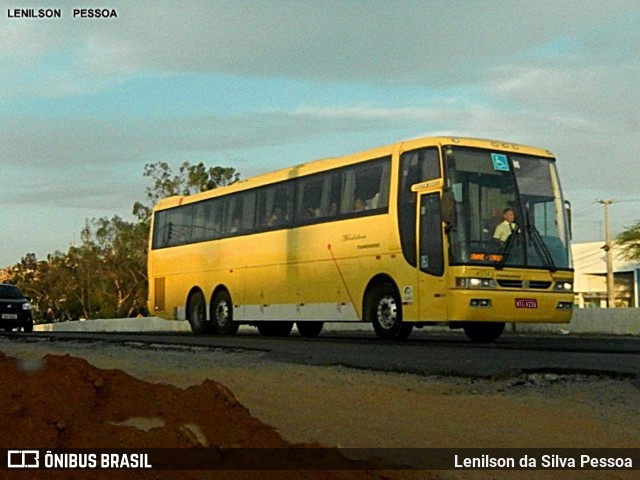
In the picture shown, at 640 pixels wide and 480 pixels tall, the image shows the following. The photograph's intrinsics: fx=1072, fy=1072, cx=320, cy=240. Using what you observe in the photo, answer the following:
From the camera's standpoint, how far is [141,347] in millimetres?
19797

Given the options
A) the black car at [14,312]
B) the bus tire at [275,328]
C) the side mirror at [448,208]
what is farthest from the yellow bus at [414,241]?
the black car at [14,312]

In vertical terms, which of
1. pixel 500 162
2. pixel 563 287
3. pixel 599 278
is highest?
pixel 500 162

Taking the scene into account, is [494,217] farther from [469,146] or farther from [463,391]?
[463,391]

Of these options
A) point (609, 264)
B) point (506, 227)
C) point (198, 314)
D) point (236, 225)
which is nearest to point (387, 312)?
point (506, 227)

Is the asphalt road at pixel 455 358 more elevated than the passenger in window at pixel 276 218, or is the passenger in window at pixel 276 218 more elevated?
the passenger in window at pixel 276 218

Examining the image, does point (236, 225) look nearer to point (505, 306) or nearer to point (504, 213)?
point (504, 213)

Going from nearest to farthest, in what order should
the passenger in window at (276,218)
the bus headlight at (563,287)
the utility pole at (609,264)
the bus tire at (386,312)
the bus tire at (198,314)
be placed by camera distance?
the bus headlight at (563,287)
the bus tire at (386,312)
the passenger in window at (276,218)
the bus tire at (198,314)
the utility pole at (609,264)

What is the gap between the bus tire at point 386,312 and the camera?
20.6 meters

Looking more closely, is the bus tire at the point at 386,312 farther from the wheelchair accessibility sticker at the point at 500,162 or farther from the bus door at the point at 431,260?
the wheelchair accessibility sticker at the point at 500,162

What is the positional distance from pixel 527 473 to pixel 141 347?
13.9m

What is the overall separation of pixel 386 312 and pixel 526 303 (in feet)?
9.55

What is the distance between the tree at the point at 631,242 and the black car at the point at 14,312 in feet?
132

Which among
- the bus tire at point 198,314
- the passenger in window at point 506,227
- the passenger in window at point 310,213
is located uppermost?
the passenger in window at point 310,213

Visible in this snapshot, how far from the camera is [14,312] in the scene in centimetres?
3566
